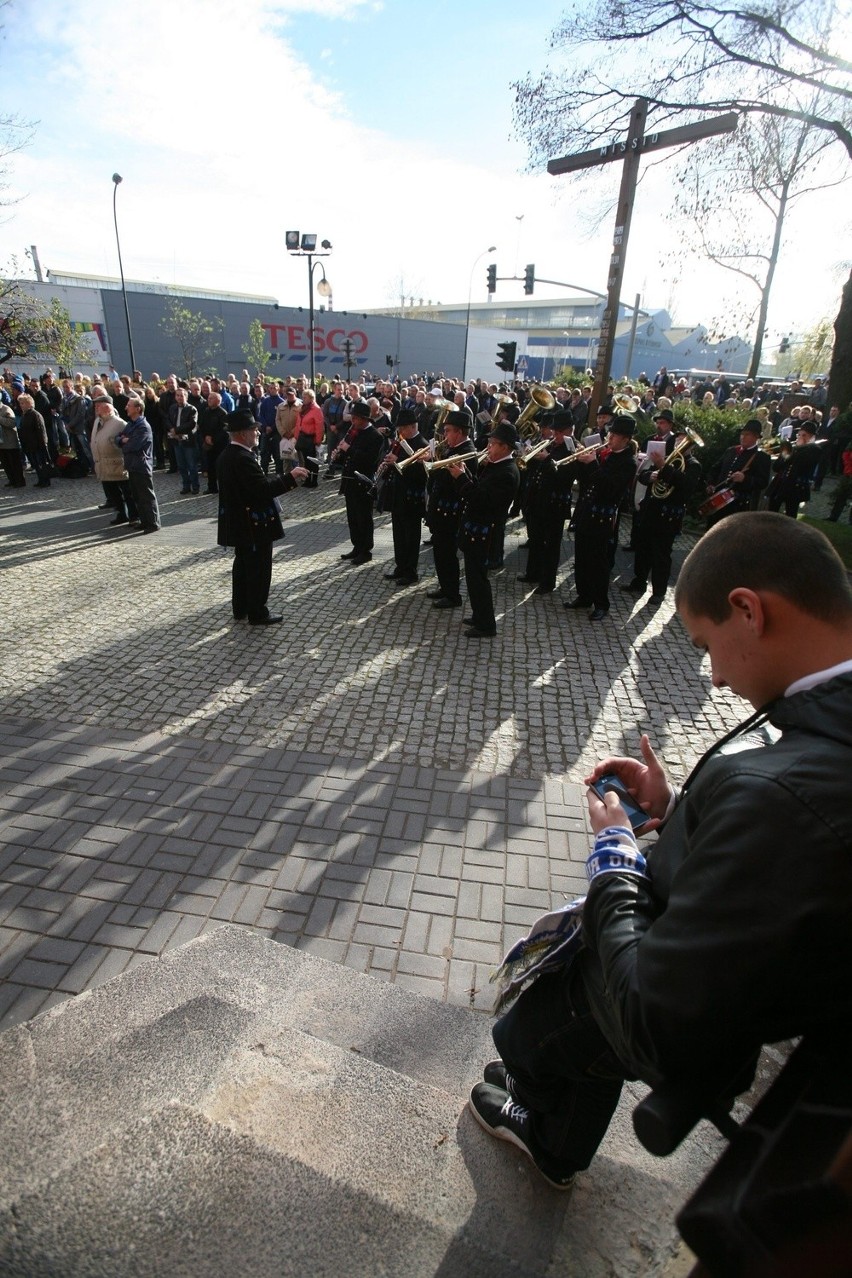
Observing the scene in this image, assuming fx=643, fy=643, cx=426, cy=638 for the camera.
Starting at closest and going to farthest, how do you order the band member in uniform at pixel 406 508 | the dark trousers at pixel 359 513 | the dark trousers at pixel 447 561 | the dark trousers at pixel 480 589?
the dark trousers at pixel 480 589
the dark trousers at pixel 447 561
the band member in uniform at pixel 406 508
the dark trousers at pixel 359 513

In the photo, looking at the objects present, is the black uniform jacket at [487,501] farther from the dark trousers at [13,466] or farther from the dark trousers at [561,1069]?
the dark trousers at [13,466]

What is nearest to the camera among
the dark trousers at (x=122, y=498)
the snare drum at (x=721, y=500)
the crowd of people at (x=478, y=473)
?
the crowd of people at (x=478, y=473)

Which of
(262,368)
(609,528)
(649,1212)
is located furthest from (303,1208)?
(262,368)

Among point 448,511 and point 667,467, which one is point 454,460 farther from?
point 667,467

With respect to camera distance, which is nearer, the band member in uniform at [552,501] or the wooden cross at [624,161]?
the band member in uniform at [552,501]

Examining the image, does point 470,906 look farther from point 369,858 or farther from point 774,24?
point 774,24

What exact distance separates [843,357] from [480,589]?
535 inches

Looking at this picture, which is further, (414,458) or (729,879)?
(414,458)

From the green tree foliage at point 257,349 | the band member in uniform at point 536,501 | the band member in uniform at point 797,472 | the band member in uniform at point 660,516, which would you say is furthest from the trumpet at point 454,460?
the green tree foliage at point 257,349

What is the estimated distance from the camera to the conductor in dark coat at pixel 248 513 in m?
6.39

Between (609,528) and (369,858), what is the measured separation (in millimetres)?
5077

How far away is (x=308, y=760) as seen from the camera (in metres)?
4.62

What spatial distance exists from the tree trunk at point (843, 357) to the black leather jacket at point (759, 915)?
1752cm

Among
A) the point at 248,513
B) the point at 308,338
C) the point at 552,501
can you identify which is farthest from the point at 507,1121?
the point at 308,338
